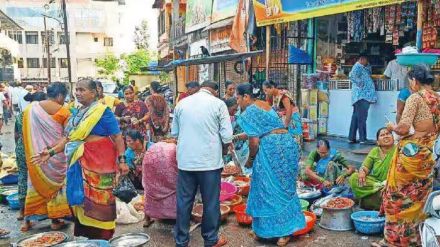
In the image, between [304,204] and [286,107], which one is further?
[286,107]

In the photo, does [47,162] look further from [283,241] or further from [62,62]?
[62,62]

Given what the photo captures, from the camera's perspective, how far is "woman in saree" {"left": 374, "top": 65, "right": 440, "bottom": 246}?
407 centimetres

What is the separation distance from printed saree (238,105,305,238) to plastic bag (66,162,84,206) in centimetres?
173

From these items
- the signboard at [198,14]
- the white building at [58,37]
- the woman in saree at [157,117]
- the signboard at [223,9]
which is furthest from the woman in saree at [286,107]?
the white building at [58,37]

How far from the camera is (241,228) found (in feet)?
17.9

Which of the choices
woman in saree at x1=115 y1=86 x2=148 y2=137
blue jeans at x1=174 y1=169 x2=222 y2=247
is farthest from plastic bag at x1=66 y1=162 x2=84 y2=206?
woman in saree at x1=115 y1=86 x2=148 y2=137

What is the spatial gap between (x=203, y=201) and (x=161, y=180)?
92 centimetres

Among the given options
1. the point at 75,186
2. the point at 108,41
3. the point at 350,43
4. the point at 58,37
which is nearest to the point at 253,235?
the point at 75,186

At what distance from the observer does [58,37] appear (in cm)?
5559

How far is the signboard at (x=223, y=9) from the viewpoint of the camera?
13.4 meters

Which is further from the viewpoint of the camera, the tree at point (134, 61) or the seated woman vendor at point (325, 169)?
the tree at point (134, 61)

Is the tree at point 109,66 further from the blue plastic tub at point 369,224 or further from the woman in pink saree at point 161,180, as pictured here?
the blue plastic tub at point 369,224

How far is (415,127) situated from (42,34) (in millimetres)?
57049

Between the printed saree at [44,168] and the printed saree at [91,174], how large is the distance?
3.04 ft
